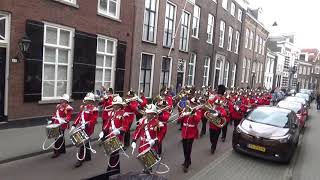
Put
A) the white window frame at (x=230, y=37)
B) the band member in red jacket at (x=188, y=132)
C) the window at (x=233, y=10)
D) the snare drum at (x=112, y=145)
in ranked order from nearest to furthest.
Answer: the snare drum at (x=112, y=145) < the band member in red jacket at (x=188, y=132) < the window at (x=233, y=10) < the white window frame at (x=230, y=37)

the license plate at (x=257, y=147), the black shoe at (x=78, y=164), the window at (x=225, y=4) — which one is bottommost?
the black shoe at (x=78, y=164)

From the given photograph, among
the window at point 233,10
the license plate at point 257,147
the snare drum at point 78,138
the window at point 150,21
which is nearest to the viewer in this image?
the snare drum at point 78,138

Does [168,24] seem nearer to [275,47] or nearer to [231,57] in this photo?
[231,57]

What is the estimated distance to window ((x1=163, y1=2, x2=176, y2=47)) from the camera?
22.2 metres

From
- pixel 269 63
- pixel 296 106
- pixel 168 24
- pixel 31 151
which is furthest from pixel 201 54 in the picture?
pixel 269 63

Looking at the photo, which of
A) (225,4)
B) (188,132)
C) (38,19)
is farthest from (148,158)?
(225,4)

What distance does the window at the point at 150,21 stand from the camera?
19.8 m

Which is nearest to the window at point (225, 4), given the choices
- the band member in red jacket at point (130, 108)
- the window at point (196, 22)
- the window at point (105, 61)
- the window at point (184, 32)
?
the window at point (196, 22)

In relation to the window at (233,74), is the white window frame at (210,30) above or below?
above

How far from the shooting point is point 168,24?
22.5 metres

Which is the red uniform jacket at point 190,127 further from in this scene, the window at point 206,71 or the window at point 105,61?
the window at point 206,71

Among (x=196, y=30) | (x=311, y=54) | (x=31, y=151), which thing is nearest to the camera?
(x=31, y=151)

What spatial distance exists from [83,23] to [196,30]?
14846mm

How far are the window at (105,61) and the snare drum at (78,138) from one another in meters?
8.20
